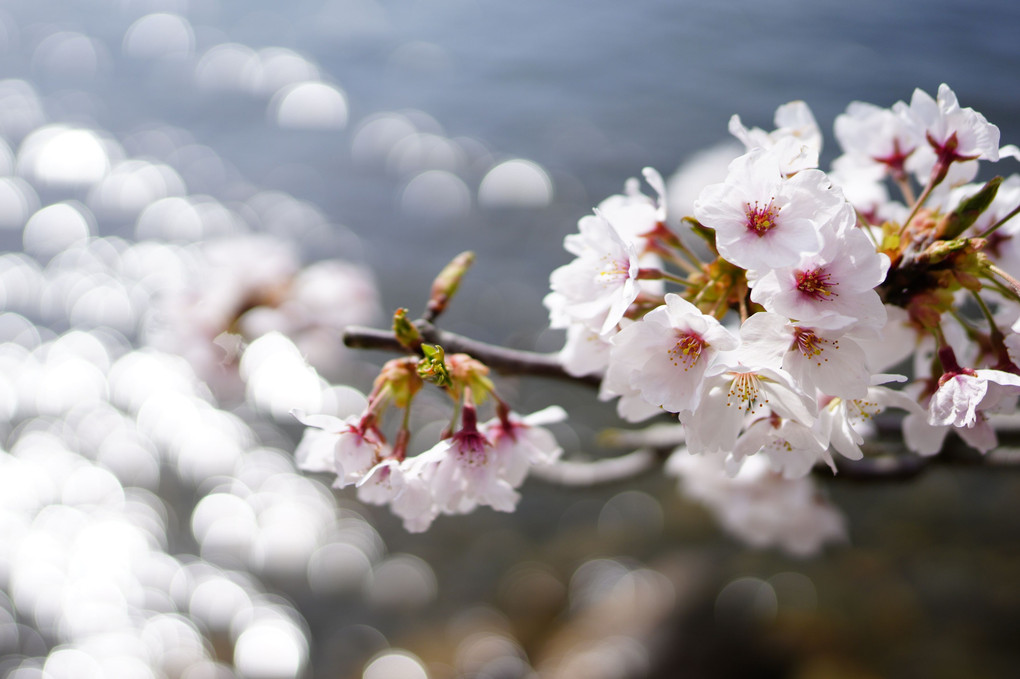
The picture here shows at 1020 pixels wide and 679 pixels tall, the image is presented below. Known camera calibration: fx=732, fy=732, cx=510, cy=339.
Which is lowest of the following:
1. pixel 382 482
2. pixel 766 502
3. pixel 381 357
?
pixel 381 357

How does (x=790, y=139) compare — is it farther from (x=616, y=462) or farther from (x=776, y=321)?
(x=616, y=462)

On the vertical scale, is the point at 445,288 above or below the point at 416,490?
above

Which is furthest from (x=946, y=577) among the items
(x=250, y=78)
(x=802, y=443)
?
(x=250, y=78)

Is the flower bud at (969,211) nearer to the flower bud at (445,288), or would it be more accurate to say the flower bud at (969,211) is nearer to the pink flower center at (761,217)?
the pink flower center at (761,217)

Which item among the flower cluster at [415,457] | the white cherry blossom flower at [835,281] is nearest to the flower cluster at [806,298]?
the white cherry blossom flower at [835,281]

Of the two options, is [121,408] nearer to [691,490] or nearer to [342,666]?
[342,666]

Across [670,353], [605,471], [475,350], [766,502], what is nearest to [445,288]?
[475,350]
